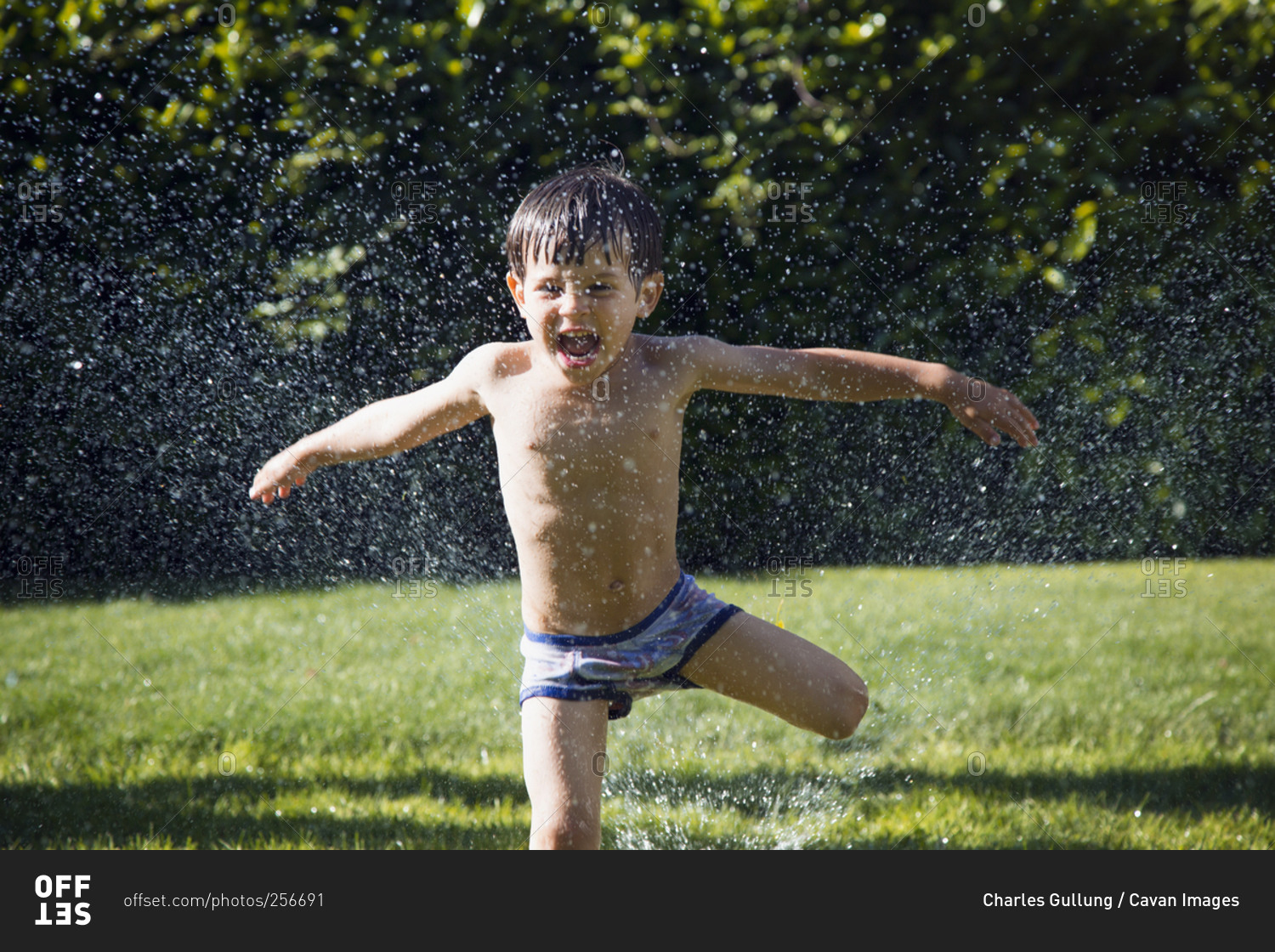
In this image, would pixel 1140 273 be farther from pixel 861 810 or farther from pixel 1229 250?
pixel 861 810

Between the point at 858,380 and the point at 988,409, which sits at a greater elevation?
the point at 858,380

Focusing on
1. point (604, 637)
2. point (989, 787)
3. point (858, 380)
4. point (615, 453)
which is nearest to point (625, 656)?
point (604, 637)

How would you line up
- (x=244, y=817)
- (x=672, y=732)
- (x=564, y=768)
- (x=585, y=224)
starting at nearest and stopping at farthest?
(x=564, y=768) → (x=585, y=224) → (x=244, y=817) → (x=672, y=732)

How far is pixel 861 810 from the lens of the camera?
2.85m

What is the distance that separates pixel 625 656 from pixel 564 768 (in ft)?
0.95

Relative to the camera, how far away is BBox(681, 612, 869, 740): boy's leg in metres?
2.33

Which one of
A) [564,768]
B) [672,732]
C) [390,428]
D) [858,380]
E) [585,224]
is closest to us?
[564,768]

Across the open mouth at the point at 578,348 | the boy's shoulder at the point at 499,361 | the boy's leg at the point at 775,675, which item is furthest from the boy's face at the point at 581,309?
the boy's leg at the point at 775,675

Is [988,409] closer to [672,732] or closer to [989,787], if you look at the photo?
[989,787]

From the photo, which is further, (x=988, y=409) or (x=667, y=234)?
(x=667, y=234)

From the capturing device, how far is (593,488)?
2.33m

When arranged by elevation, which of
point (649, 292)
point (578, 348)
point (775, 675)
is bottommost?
point (775, 675)
